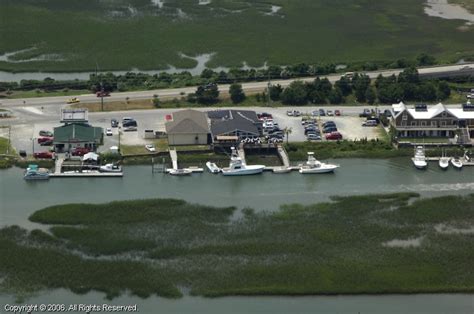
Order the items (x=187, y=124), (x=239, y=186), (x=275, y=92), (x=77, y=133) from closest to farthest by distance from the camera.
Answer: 1. (x=239, y=186)
2. (x=77, y=133)
3. (x=187, y=124)
4. (x=275, y=92)

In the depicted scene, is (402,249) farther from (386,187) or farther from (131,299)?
(131,299)

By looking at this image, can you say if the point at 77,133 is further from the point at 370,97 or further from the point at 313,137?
the point at 370,97

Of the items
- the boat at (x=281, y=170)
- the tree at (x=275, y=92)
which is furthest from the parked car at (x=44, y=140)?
the tree at (x=275, y=92)

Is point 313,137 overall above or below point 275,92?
below

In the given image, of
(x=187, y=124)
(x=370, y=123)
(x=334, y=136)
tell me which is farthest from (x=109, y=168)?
(x=370, y=123)

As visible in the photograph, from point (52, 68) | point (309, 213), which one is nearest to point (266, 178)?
point (309, 213)

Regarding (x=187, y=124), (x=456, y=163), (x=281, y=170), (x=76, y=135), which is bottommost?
(x=281, y=170)

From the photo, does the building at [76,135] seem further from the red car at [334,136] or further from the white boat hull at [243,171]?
the red car at [334,136]
